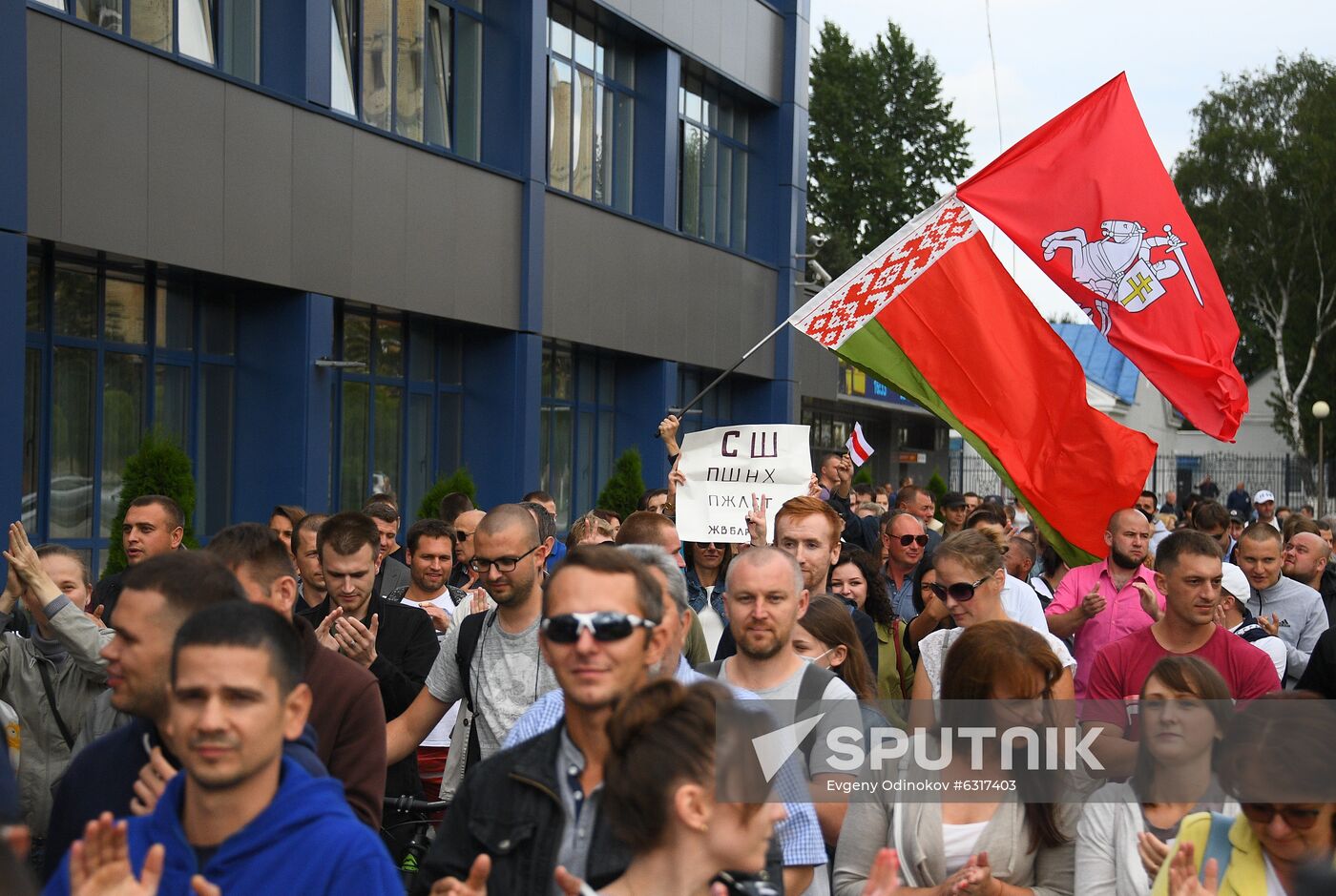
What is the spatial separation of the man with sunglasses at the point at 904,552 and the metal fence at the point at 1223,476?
45.4m

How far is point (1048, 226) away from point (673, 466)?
10.5 ft

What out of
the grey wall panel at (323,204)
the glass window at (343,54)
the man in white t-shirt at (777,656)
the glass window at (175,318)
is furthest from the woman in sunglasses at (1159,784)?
the glass window at (343,54)

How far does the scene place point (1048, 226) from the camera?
38.1 feet

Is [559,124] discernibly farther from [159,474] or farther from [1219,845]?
[1219,845]

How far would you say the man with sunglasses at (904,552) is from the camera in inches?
408

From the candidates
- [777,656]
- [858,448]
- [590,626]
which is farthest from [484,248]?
[590,626]

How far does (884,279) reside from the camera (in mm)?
11602

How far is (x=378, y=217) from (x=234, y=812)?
15.8 meters

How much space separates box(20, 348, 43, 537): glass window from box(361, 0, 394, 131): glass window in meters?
5.69

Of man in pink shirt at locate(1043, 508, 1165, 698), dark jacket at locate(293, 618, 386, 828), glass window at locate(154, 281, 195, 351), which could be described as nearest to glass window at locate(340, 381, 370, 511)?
glass window at locate(154, 281, 195, 351)

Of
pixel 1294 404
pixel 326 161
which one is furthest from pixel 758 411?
pixel 1294 404

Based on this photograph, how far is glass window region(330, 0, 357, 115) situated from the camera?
18.2m

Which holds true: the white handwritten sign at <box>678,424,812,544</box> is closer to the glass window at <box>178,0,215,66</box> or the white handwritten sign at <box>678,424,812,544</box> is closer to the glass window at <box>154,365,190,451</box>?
the glass window at <box>154,365,190,451</box>

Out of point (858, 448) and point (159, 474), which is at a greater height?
point (858, 448)
